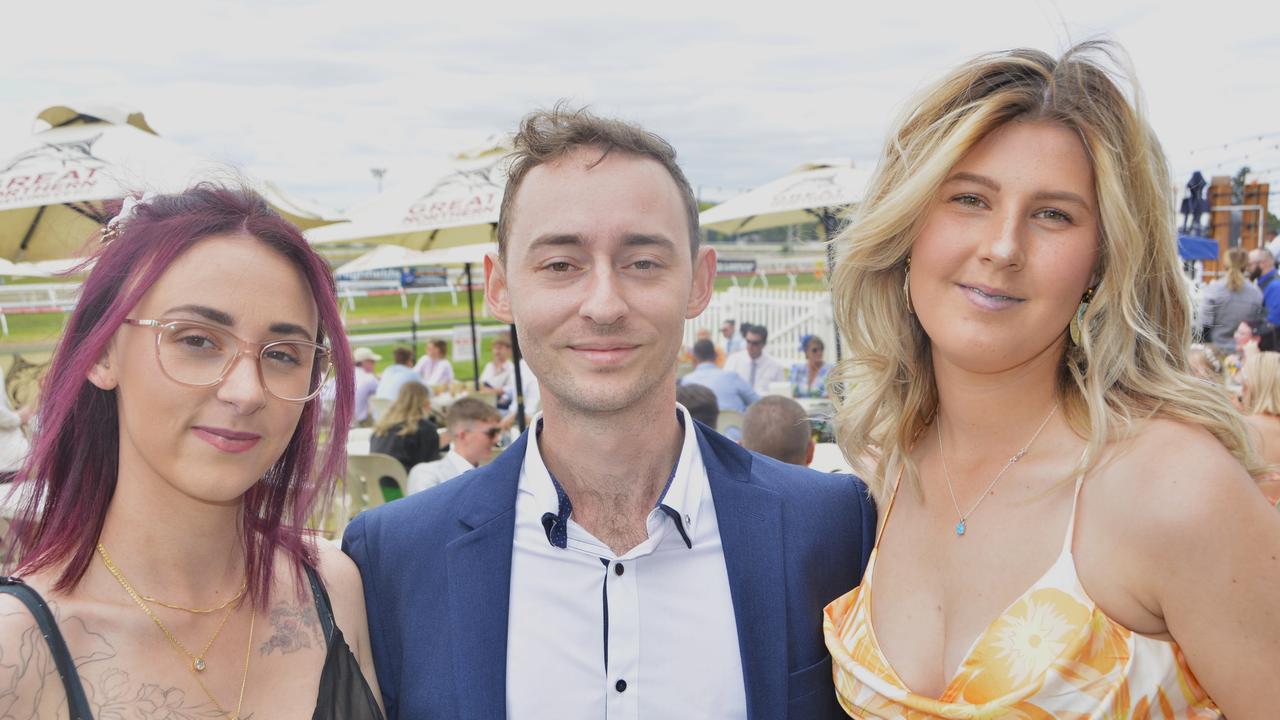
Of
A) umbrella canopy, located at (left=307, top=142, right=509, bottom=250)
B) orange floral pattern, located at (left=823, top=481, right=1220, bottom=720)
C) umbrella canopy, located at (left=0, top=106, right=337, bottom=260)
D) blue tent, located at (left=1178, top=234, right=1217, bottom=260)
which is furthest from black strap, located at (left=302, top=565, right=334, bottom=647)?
blue tent, located at (left=1178, top=234, right=1217, bottom=260)

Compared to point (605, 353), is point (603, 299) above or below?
above

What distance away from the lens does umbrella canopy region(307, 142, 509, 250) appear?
8109 millimetres

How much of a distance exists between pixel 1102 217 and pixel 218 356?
1741 mm

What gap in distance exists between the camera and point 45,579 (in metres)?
1.72

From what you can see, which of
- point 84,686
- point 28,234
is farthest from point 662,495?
point 28,234

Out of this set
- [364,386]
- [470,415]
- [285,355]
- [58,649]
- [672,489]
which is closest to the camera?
[58,649]

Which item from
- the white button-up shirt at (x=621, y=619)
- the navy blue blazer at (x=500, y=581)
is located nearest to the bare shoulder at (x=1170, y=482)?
the navy blue blazer at (x=500, y=581)

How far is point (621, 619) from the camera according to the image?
6.68 ft

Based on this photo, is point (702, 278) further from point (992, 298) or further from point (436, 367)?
point (436, 367)

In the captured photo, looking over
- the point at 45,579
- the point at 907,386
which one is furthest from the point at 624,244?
the point at 45,579

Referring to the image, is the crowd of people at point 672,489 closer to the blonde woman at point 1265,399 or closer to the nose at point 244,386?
the nose at point 244,386

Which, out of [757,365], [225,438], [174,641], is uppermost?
[225,438]

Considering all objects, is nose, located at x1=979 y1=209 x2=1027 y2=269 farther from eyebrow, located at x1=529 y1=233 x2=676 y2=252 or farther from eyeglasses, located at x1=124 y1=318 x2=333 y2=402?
eyeglasses, located at x1=124 y1=318 x2=333 y2=402

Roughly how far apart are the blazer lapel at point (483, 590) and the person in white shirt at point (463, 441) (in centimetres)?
420
